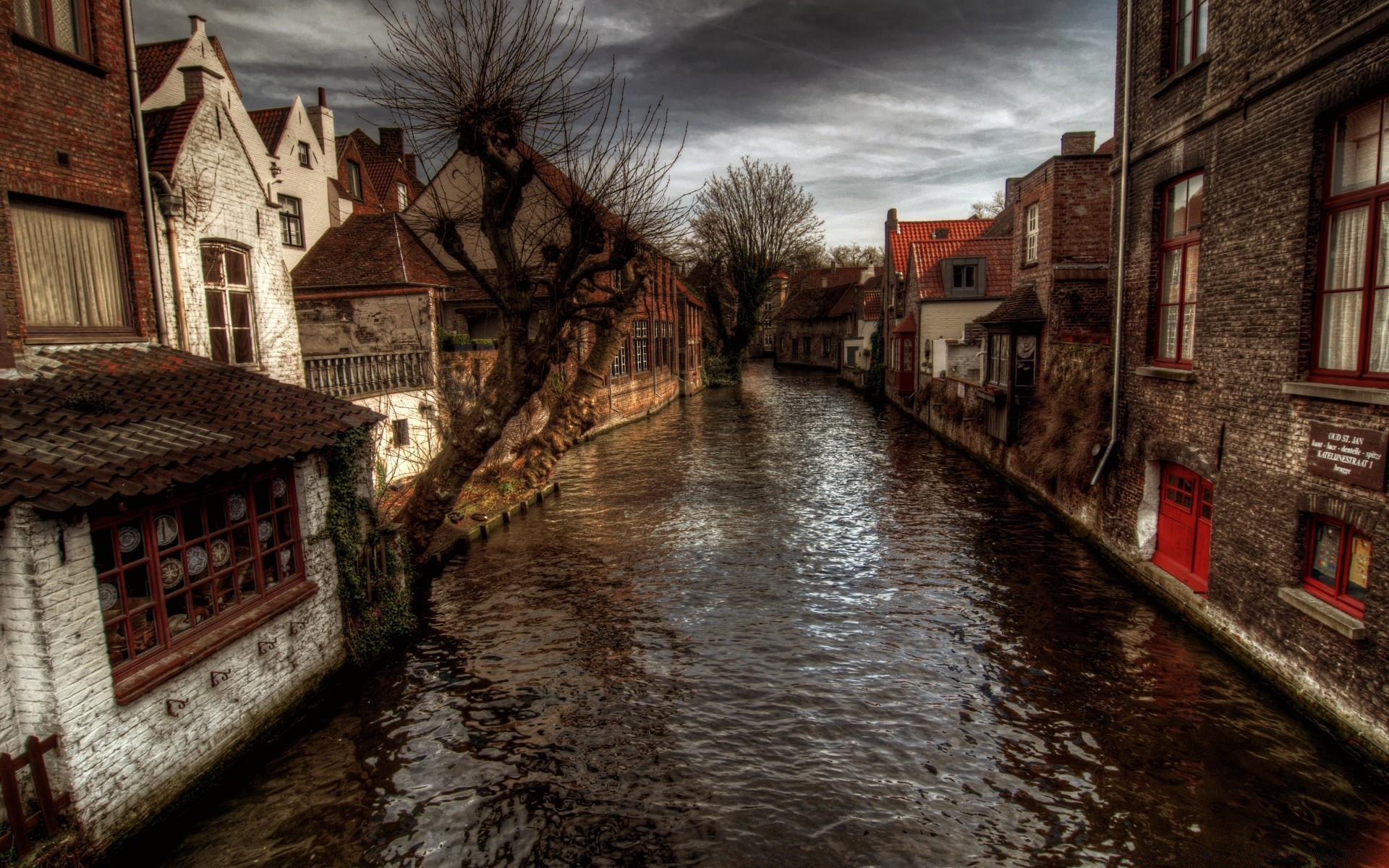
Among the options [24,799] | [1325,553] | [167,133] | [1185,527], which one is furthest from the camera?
[167,133]

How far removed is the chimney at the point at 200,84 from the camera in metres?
11.6

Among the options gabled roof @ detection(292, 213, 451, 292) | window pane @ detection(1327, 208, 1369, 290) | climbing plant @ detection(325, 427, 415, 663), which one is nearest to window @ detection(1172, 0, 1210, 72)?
window pane @ detection(1327, 208, 1369, 290)

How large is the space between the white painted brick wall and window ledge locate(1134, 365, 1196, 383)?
10.8 metres

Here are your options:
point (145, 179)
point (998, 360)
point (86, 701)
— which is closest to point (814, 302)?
point (998, 360)

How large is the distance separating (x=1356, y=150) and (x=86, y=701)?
11185 millimetres

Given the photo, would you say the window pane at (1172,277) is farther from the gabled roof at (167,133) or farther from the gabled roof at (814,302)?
the gabled roof at (814,302)

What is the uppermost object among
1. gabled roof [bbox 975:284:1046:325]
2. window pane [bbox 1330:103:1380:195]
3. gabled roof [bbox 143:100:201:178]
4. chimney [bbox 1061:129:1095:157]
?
chimney [bbox 1061:129:1095:157]

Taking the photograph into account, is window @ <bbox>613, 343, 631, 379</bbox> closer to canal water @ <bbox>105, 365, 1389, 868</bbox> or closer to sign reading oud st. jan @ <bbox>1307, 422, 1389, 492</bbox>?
canal water @ <bbox>105, 365, 1389, 868</bbox>

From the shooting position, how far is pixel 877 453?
72.0ft

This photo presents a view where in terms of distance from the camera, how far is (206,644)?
625 cm

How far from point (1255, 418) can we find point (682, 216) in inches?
391

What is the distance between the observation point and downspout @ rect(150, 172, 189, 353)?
10109 mm

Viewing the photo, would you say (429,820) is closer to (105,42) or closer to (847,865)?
(847,865)

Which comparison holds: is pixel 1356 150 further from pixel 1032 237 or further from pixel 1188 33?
pixel 1032 237
